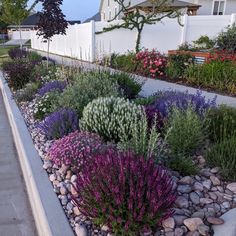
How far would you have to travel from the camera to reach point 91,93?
5.37 meters

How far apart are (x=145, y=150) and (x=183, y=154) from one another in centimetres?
54

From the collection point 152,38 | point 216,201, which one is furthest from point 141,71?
point 216,201

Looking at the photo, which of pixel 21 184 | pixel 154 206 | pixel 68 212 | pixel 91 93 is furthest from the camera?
pixel 91 93

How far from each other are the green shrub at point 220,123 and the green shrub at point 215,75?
3339 millimetres

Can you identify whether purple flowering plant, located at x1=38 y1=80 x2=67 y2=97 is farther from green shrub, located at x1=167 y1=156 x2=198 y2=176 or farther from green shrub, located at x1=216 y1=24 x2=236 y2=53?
green shrub, located at x1=216 y1=24 x2=236 y2=53

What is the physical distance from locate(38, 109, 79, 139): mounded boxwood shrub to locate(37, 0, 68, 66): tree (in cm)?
682

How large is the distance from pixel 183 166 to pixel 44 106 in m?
3.33

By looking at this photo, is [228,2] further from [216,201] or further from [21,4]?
[216,201]

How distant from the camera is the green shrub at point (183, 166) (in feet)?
10.8

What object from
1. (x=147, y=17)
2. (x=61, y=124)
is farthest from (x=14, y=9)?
(x=61, y=124)

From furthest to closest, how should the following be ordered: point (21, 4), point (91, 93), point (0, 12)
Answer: point (0, 12) → point (21, 4) → point (91, 93)

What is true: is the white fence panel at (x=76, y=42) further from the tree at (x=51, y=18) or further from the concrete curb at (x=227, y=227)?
the concrete curb at (x=227, y=227)

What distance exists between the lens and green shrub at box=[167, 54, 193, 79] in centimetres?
917

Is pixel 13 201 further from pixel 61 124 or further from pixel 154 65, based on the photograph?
pixel 154 65
